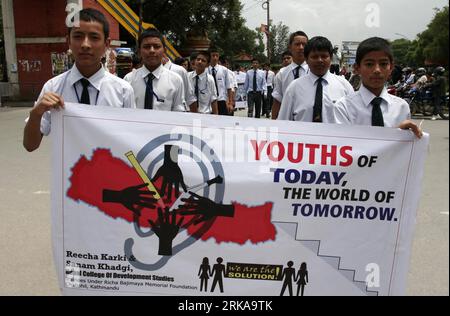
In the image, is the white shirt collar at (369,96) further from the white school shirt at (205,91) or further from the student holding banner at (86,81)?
the white school shirt at (205,91)

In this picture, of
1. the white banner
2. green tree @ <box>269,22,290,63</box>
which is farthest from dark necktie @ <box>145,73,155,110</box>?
green tree @ <box>269,22,290,63</box>

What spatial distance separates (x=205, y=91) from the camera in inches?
307

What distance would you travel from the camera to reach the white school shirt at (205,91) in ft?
25.4

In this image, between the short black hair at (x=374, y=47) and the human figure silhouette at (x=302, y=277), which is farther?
the short black hair at (x=374, y=47)

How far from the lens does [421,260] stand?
376 centimetres

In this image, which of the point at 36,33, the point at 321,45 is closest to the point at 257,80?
the point at 321,45

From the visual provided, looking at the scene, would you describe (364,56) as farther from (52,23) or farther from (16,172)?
(52,23)

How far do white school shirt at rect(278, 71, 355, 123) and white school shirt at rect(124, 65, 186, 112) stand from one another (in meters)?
1.27

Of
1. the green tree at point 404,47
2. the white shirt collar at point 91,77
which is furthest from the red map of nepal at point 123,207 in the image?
the green tree at point 404,47

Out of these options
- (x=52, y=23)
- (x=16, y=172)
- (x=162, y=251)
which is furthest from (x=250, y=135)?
(x=52, y=23)

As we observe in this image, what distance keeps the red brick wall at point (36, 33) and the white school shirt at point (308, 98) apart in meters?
18.3

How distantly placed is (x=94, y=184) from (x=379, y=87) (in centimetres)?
176

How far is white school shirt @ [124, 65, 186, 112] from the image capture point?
15.2 ft

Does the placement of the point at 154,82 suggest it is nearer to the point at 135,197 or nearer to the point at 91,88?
the point at 91,88
